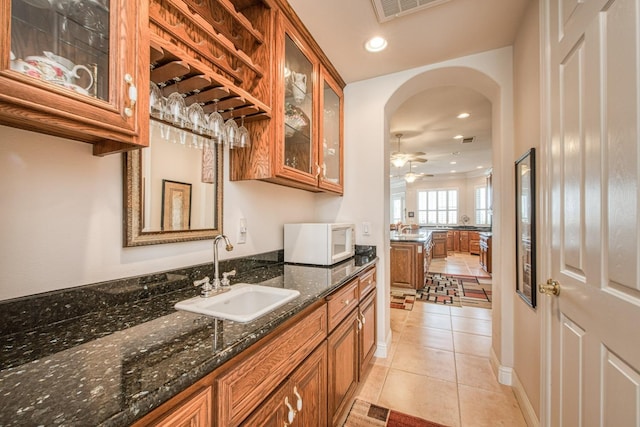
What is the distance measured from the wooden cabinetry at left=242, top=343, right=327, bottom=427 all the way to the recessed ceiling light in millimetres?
1998

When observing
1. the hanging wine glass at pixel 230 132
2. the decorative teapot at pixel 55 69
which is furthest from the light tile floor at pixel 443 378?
the decorative teapot at pixel 55 69

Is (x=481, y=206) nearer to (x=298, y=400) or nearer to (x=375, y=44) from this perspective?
(x=375, y=44)

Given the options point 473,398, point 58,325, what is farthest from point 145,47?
point 473,398

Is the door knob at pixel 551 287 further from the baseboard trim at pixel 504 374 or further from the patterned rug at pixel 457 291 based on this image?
the patterned rug at pixel 457 291

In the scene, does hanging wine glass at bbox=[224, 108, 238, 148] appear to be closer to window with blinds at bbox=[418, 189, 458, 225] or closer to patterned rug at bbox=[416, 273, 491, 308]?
patterned rug at bbox=[416, 273, 491, 308]

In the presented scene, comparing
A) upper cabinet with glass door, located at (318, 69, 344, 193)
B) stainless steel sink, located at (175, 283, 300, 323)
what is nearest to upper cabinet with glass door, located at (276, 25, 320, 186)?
upper cabinet with glass door, located at (318, 69, 344, 193)

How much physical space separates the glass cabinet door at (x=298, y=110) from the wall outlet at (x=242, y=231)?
0.46 m

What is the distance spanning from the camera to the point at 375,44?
1.92m

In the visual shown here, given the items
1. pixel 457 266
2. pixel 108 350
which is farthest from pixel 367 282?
pixel 457 266

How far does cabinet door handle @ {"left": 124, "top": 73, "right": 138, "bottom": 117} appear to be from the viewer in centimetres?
79

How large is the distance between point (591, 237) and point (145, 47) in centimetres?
160

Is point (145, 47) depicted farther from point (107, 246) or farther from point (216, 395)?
point (216, 395)

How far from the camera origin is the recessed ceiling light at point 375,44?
73.5 inches

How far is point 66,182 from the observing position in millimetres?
939
